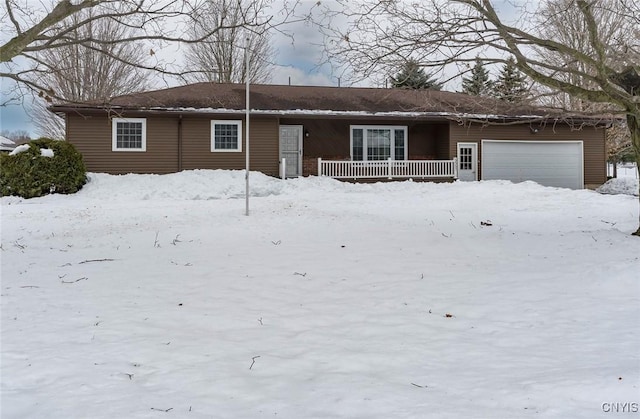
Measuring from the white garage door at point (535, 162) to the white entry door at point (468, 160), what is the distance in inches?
15.5

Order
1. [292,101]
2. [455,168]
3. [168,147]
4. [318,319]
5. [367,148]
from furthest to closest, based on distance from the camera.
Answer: [367,148], [292,101], [455,168], [168,147], [318,319]

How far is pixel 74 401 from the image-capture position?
2.46m

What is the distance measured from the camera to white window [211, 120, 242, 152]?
17.0 m

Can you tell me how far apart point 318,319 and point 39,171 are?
42.9ft

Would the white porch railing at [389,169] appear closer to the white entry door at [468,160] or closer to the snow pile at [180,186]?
the white entry door at [468,160]

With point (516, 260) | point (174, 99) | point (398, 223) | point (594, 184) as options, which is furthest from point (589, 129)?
point (174, 99)

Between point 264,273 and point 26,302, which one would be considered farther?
point 264,273

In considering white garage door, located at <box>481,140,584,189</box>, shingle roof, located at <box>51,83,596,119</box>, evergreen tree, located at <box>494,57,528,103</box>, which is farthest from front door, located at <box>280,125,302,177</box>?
evergreen tree, located at <box>494,57,528,103</box>

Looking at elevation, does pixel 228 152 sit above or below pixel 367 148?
below

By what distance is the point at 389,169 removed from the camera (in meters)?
17.7

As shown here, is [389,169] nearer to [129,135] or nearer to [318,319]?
[129,135]

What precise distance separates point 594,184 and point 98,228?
20601mm

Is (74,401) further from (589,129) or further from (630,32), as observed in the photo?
(589,129)

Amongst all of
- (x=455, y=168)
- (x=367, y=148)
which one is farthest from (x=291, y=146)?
(x=455, y=168)
